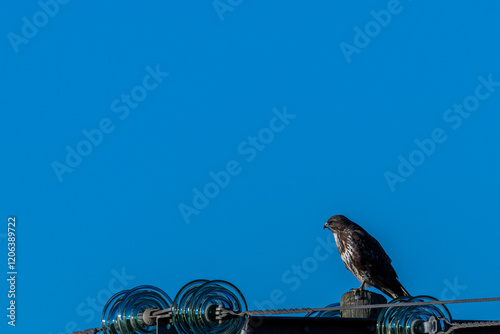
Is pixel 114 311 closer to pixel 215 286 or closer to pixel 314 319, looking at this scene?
pixel 215 286

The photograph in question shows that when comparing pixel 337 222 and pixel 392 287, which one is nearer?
pixel 392 287

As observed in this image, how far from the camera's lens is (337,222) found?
13258mm

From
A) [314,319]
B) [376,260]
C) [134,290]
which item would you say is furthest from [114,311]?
[376,260]

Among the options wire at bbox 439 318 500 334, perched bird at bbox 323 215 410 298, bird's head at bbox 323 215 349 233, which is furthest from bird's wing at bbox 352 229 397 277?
wire at bbox 439 318 500 334

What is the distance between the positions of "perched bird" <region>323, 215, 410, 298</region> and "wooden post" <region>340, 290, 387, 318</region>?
3111 millimetres

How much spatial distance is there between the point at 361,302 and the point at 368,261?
3.71 meters

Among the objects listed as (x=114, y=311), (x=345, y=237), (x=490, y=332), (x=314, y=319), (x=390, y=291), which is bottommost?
(x=490, y=332)

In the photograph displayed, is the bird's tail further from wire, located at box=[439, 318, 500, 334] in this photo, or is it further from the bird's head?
wire, located at box=[439, 318, 500, 334]

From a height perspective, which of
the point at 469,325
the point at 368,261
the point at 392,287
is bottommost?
the point at 469,325

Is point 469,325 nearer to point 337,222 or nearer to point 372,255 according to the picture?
point 372,255

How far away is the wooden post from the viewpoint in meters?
8.52

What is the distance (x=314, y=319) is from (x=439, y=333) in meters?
0.90

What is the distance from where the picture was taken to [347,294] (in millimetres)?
9125

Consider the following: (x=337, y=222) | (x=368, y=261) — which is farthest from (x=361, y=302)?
(x=337, y=222)
